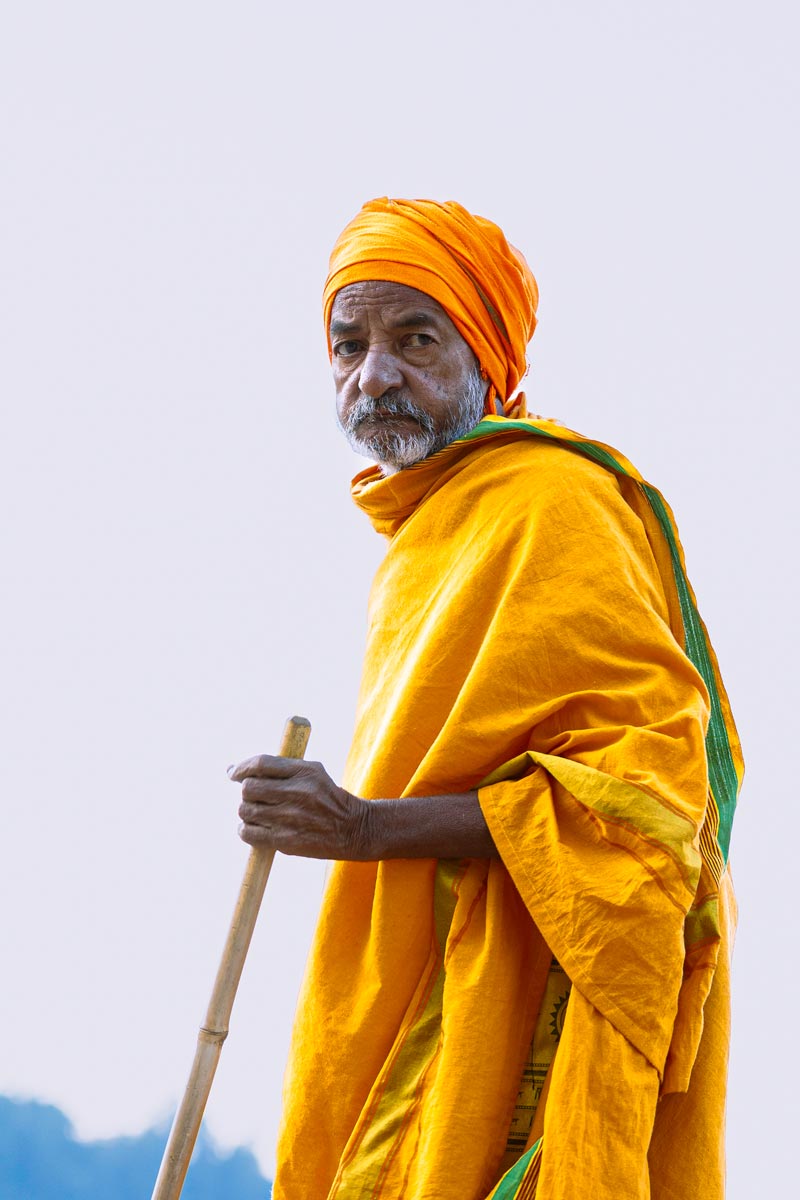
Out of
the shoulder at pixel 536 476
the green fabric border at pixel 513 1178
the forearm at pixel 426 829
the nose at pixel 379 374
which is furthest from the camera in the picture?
the nose at pixel 379 374

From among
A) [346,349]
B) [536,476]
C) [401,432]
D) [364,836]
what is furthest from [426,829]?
[346,349]

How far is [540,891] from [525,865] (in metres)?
0.03

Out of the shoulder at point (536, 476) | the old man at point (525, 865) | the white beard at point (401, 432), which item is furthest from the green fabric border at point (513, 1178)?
the white beard at point (401, 432)

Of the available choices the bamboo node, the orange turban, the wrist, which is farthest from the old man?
the orange turban

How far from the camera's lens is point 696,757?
55.3 inches

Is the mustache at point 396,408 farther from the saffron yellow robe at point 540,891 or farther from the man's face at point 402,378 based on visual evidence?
the saffron yellow robe at point 540,891

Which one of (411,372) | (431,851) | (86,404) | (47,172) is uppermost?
(47,172)

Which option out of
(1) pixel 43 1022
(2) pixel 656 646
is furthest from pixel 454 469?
(1) pixel 43 1022

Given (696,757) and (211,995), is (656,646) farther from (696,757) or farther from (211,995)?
(211,995)

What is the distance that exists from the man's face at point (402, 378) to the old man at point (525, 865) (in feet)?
0.49

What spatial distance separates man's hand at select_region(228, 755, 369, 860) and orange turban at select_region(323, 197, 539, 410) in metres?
0.72

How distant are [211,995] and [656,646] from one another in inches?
25.9

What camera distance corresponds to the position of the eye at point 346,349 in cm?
190

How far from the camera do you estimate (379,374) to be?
5.94 feet
